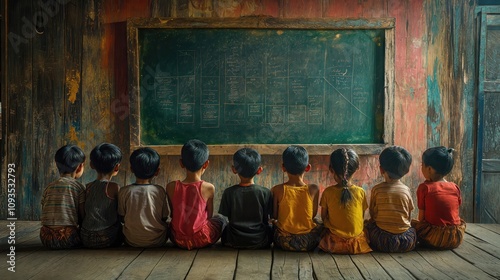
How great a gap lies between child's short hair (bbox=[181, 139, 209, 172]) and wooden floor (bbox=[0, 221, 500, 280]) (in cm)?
59

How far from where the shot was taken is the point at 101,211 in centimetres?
341

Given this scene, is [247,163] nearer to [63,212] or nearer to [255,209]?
[255,209]

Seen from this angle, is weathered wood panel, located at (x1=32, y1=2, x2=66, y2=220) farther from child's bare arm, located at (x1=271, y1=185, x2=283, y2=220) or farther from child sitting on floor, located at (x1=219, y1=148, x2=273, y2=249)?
child's bare arm, located at (x1=271, y1=185, x2=283, y2=220)

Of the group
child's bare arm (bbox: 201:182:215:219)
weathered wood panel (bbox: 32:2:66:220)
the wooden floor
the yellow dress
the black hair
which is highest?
weathered wood panel (bbox: 32:2:66:220)

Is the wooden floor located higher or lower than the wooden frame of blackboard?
lower

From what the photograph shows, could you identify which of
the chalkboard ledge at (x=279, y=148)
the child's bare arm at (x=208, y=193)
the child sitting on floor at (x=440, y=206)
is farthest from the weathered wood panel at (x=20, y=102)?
the child sitting on floor at (x=440, y=206)

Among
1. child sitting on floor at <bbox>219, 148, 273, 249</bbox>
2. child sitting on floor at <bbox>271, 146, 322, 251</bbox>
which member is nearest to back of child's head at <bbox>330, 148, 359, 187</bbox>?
child sitting on floor at <bbox>271, 146, 322, 251</bbox>

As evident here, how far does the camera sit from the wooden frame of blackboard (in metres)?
4.47

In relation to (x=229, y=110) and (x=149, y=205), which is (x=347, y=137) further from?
(x=149, y=205)

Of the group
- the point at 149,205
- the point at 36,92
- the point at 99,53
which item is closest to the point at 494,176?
the point at 149,205

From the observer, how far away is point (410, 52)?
4.61 meters

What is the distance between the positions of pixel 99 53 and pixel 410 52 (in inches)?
114

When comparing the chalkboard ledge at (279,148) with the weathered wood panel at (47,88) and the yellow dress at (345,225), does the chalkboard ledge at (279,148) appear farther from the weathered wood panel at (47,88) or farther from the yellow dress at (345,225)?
the yellow dress at (345,225)

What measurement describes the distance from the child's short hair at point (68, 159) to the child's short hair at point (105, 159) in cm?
11
